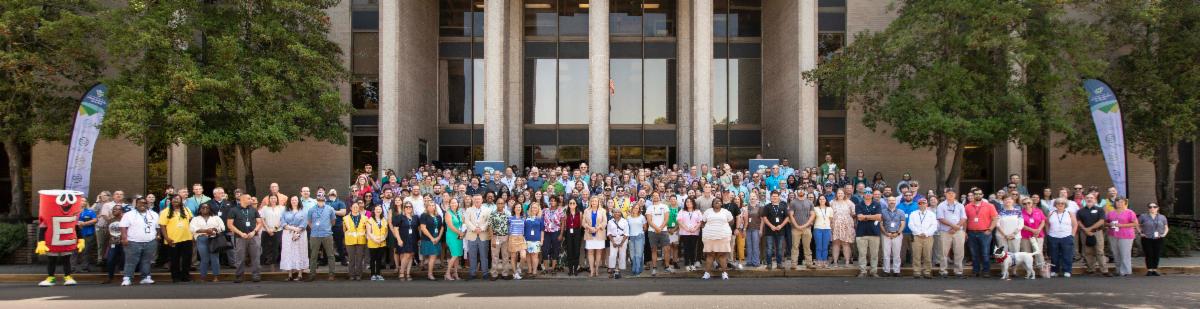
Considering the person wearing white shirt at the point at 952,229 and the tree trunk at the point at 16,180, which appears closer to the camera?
the person wearing white shirt at the point at 952,229

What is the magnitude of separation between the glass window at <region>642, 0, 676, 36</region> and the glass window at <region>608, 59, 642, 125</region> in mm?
1416

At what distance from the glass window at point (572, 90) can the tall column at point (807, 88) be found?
853 cm

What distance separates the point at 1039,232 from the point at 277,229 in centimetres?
1454

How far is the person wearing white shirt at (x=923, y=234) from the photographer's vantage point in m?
13.2

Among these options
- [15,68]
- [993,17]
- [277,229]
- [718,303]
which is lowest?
[718,303]

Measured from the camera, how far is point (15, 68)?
714 inches

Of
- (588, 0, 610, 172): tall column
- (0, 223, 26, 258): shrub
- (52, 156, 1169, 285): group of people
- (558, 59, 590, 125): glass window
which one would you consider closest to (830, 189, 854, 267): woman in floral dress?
(52, 156, 1169, 285): group of people

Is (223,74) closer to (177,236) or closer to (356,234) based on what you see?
(177,236)

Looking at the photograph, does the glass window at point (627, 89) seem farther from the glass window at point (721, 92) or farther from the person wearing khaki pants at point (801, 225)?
the person wearing khaki pants at point (801, 225)

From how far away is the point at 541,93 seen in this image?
92.0 ft

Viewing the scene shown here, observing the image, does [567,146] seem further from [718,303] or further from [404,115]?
[718,303]

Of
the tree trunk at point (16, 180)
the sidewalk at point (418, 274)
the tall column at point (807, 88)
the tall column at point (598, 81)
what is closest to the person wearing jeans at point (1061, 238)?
the sidewalk at point (418, 274)

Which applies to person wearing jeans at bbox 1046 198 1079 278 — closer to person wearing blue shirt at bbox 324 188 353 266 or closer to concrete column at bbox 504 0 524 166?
person wearing blue shirt at bbox 324 188 353 266

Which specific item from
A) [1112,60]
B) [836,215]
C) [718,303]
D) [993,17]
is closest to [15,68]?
[718,303]
